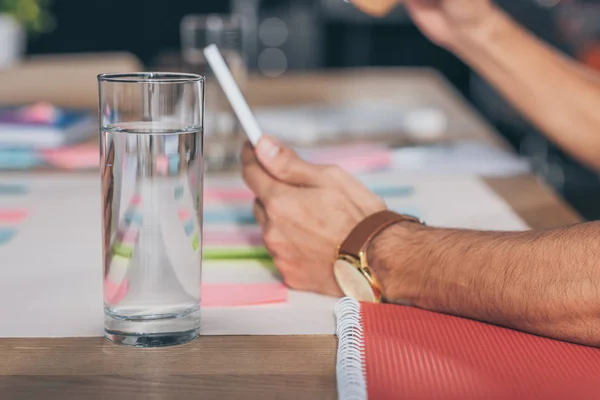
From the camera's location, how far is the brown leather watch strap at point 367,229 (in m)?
0.83

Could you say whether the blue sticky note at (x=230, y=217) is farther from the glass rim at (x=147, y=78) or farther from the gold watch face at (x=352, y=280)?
the glass rim at (x=147, y=78)

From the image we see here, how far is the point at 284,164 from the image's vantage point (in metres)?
0.88

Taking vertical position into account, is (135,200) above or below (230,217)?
above

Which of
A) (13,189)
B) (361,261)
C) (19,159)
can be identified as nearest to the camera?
(361,261)

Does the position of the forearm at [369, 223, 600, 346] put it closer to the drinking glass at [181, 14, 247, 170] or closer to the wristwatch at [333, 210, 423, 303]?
the wristwatch at [333, 210, 423, 303]

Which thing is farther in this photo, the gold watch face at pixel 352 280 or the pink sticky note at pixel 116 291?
the gold watch face at pixel 352 280

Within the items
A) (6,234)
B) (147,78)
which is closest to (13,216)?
(6,234)

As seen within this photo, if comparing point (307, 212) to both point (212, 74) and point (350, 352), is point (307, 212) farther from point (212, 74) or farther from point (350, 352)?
point (212, 74)

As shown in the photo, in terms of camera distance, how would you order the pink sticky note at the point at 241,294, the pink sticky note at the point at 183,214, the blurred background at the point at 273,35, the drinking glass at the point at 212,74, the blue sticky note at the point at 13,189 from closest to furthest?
the pink sticky note at the point at 183,214, the pink sticky note at the point at 241,294, the blue sticky note at the point at 13,189, the drinking glass at the point at 212,74, the blurred background at the point at 273,35

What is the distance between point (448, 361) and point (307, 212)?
0.26m

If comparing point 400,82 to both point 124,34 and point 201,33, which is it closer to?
point 201,33

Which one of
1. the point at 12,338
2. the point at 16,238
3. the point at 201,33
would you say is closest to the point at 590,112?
the point at 201,33

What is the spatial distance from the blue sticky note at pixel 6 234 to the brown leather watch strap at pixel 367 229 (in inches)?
15.2

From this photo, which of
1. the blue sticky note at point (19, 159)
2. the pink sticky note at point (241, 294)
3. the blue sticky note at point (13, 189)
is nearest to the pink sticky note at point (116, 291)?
the pink sticky note at point (241, 294)
